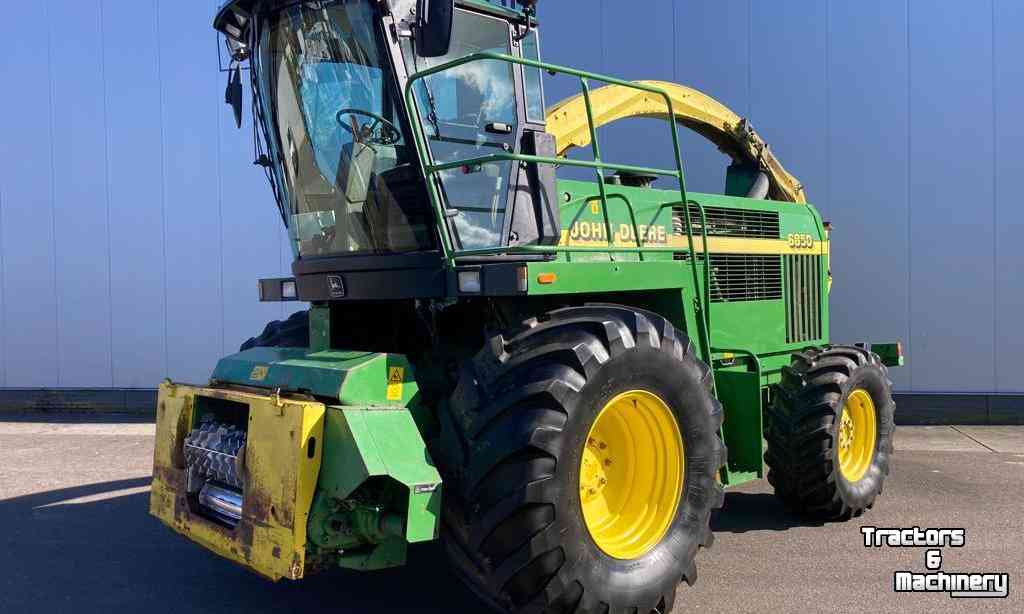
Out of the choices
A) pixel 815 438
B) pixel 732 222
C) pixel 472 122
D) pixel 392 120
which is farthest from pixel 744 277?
pixel 392 120

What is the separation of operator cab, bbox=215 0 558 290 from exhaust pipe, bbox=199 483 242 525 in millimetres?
1289

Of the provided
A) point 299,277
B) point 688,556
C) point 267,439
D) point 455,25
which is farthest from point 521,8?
point 688,556

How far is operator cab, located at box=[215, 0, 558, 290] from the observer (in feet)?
12.8

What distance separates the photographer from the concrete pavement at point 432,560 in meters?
4.24

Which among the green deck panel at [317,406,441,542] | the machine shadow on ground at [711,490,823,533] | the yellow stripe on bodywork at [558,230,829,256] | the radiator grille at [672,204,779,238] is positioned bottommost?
the machine shadow on ground at [711,490,823,533]

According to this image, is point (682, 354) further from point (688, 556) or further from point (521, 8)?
point (521, 8)

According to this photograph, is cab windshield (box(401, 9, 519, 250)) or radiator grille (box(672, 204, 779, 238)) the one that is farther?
radiator grille (box(672, 204, 779, 238))

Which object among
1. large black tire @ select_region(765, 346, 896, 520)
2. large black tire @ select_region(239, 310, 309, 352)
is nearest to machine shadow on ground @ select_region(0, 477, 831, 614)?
large black tire @ select_region(765, 346, 896, 520)

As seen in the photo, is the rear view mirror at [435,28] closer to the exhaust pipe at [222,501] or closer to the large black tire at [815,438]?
the exhaust pipe at [222,501]

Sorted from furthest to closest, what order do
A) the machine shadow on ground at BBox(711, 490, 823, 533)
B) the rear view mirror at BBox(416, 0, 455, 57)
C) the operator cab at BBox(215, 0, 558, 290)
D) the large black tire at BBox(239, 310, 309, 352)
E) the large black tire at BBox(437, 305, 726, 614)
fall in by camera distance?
the machine shadow on ground at BBox(711, 490, 823, 533) < the large black tire at BBox(239, 310, 309, 352) < the operator cab at BBox(215, 0, 558, 290) < the rear view mirror at BBox(416, 0, 455, 57) < the large black tire at BBox(437, 305, 726, 614)

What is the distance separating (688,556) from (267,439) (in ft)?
6.73

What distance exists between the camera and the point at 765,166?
24.2 feet

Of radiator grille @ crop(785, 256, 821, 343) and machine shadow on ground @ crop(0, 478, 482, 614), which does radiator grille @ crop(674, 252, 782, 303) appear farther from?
machine shadow on ground @ crop(0, 478, 482, 614)

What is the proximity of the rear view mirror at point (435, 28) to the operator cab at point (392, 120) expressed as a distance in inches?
8.4
